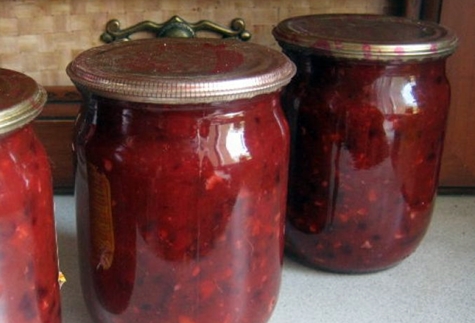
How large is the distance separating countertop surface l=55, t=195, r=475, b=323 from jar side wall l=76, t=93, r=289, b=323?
0.12 meters

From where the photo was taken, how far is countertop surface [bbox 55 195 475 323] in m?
0.79

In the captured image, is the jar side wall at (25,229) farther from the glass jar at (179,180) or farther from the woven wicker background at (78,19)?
the woven wicker background at (78,19)

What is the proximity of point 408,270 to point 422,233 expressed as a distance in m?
0.05

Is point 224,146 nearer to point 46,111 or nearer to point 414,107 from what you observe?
point 414,107

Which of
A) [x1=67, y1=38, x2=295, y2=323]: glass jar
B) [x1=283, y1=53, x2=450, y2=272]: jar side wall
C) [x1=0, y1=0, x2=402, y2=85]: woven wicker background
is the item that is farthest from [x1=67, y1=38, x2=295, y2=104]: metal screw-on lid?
[x1=0, y1=0, x2=402, y2=85]: woven wicker background

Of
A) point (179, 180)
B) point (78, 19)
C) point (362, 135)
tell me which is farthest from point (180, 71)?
point (78, 19)

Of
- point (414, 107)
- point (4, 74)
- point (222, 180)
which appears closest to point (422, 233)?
point (414, 107)

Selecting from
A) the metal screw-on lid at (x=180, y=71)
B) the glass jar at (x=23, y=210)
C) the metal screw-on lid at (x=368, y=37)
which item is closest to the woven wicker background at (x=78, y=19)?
the metal screw-on lid at (x=368, y=37)

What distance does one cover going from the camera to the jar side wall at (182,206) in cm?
63

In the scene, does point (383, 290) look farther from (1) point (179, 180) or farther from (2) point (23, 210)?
(2) point (23, 210)

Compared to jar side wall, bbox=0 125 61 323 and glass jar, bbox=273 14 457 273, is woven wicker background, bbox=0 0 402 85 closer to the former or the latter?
glass jar, bbox=273 14 457 273

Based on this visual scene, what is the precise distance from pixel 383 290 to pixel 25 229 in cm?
46

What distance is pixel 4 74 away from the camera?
0.63 meters

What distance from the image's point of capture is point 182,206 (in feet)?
2.09
